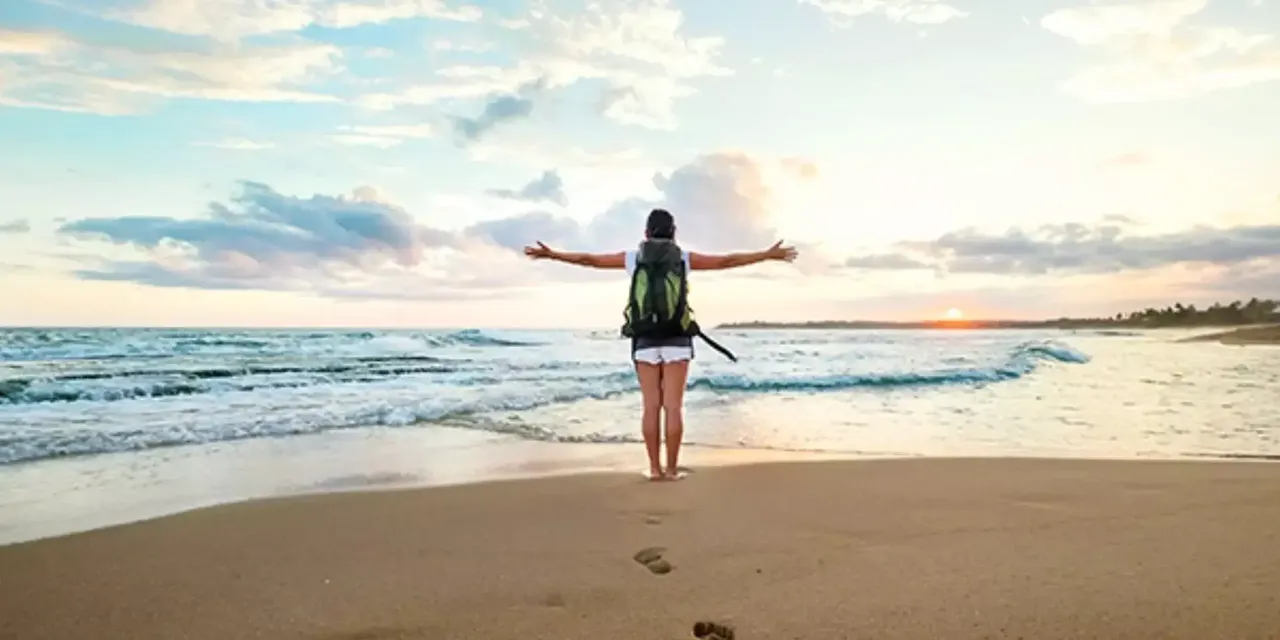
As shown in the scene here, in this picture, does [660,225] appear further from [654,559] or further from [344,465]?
[344,465]

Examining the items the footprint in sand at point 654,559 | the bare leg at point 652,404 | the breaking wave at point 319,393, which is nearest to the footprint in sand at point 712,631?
the footprint in sand at point 654,559

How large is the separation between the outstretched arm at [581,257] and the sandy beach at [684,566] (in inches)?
65.7

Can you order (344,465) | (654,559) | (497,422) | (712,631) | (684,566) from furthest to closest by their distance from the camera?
1. (497,422)
2. (344,465)
3. (654,559)
4. (684,566)
5. (712,631)

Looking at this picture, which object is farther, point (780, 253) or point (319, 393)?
point (319, 393)

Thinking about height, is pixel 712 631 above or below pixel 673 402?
below

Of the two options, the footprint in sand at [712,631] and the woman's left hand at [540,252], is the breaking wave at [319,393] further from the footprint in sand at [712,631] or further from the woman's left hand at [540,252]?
the footprint in sand at [712,631]

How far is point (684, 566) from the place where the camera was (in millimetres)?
3775

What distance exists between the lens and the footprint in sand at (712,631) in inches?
114

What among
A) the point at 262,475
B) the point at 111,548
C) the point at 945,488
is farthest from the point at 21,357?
the point at 945,488

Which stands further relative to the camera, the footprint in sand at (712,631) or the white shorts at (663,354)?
the white shorts at (663,354)

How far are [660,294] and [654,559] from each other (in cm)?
259

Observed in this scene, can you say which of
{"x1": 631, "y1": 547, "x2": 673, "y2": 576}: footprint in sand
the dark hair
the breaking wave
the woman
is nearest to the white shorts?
the woman

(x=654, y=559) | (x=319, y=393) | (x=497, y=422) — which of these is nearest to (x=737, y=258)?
(x=654, y=559)

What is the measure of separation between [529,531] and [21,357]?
29780 mm
